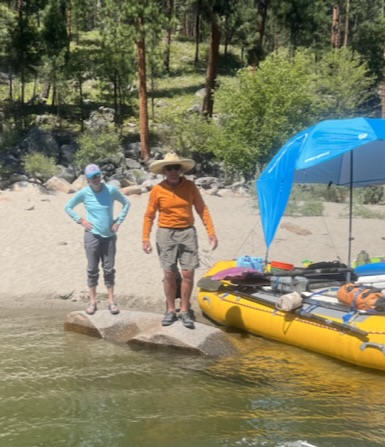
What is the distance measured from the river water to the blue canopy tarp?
1.93m

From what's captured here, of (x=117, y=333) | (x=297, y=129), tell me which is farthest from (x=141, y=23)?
(x=117, y=333)

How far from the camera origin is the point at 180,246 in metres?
6.88

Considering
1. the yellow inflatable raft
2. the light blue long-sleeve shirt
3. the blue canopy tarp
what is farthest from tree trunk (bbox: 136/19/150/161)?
the light blue long-sleeve shirt

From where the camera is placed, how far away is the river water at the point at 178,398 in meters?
4.82

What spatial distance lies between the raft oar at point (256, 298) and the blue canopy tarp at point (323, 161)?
803 mm

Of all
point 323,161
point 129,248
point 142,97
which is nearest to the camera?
point 323,161

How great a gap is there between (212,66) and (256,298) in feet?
66.0

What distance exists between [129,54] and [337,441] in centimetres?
2696

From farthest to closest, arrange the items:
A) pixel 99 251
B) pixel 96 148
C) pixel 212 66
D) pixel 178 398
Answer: pixel 212 66 → pixel 96 148 → pixel 99 251 → pixel 178 398

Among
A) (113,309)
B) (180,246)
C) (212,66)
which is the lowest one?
(113,309)

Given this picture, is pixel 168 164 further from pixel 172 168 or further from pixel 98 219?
pixel 98 219

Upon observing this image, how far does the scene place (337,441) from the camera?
4.71 metres

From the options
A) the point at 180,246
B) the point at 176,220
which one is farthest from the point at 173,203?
the point at 180,246

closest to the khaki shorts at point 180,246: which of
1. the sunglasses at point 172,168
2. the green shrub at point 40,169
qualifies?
the sunglasses at point 172,168
